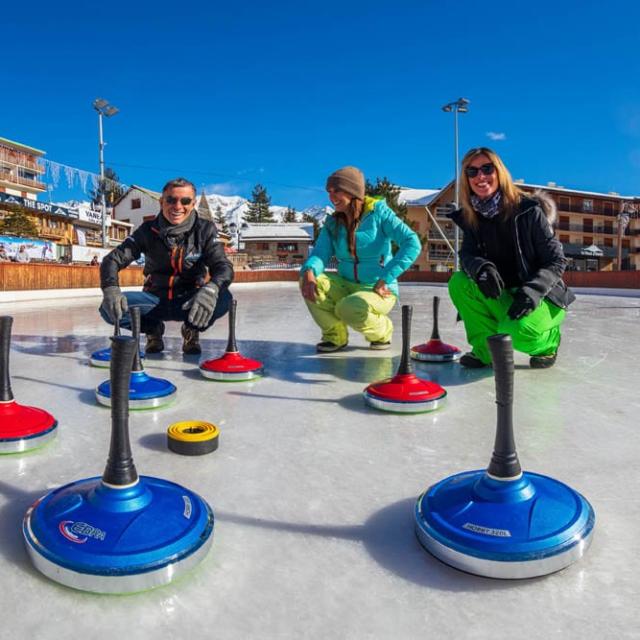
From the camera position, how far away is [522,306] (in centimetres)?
267

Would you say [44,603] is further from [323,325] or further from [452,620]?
[323,325]

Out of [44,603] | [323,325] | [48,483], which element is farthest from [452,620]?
[323,325]

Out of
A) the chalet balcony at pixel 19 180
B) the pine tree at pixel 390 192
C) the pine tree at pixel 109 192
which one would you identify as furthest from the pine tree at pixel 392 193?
the pine tree at pixel 109 192

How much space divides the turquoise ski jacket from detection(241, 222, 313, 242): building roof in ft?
178

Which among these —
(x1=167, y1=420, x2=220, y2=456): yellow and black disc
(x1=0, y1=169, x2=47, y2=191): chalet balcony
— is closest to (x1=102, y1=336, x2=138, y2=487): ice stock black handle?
(x1=167, y1=420, x2=220, y2=456): yellow and black disc

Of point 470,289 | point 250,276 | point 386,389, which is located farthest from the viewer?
Result: point 250,276

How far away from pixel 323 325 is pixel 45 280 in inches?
392

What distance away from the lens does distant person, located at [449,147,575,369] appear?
2.81 metres

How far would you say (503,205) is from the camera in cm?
293

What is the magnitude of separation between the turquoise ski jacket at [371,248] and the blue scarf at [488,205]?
632 mm

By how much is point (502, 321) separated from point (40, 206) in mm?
44024

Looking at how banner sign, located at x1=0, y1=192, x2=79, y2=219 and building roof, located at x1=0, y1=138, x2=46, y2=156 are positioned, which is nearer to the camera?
banner sign, located at x1=0, y1=192, x2=79, y2=219

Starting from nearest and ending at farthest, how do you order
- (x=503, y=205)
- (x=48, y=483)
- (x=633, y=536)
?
(x=633, y=536), (x=48, y=483), (x=503, y=205)

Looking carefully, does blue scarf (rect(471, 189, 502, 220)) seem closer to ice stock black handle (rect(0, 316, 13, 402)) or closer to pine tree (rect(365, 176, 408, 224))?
ice stock black handle (rect(0, 316, 13, 402))
